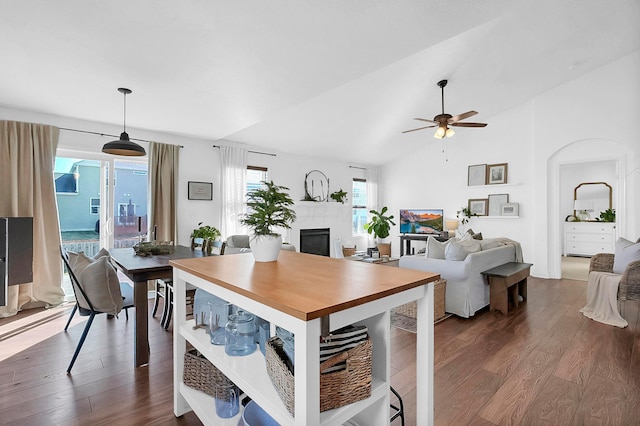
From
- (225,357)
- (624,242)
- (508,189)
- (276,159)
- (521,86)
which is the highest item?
(521,86)

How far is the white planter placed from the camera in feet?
5.72

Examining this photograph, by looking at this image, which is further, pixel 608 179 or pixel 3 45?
pixel 608 179

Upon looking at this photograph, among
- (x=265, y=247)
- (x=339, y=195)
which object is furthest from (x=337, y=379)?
(x=339, y=195)

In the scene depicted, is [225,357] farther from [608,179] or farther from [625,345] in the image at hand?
[608,179]

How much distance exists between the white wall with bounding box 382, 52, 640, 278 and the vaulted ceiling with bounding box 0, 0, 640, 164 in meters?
0.34

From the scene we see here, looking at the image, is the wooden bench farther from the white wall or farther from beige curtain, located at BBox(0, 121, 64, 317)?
beige curtain, located at BBox(0, 121, 64, 317)

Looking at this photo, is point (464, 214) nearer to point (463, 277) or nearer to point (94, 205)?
point (463, 277)

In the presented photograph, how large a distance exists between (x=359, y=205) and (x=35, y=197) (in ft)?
20.8

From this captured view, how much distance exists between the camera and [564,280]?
18.0 feet

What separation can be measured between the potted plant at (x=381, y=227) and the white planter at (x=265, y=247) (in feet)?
20.1

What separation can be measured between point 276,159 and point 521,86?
4677 mm

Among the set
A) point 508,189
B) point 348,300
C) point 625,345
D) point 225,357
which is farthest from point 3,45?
point 508,189

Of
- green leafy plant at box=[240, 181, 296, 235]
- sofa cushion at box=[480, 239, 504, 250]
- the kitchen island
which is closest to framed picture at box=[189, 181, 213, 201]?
the kitchen island

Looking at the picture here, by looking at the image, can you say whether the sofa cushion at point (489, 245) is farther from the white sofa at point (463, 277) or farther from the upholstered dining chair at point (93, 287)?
the upholstered dining chair at point (93, 287)
